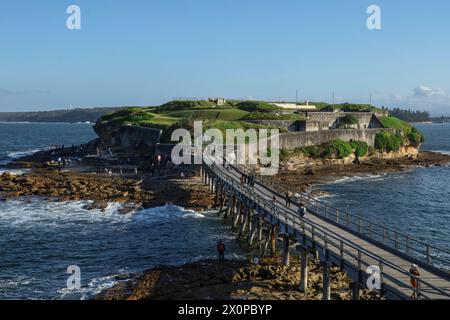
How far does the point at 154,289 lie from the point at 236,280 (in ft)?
12.0

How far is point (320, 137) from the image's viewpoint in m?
76.3

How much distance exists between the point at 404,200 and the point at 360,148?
29897 mm

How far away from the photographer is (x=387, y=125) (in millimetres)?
94438

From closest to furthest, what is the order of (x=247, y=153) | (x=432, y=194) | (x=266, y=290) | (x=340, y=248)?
(x=340, y=248), (x=266, y=290), (x=432, y=194), (x=247, y=153)

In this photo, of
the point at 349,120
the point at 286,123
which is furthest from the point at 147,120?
the point at 349,120

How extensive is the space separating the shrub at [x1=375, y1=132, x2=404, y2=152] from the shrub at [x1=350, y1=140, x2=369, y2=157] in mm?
3895

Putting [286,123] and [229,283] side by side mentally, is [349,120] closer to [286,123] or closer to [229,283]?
[286,123]

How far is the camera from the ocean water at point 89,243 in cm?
2562

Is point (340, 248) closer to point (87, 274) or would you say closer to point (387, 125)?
point (87, 274)

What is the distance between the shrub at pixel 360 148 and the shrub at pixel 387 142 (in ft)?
12.8

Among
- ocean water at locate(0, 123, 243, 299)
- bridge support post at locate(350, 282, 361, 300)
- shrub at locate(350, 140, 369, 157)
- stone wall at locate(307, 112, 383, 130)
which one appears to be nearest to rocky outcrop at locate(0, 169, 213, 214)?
ocean water at locate(0, 123, 243, 299)

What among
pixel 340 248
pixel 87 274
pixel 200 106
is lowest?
pixel 87 274
